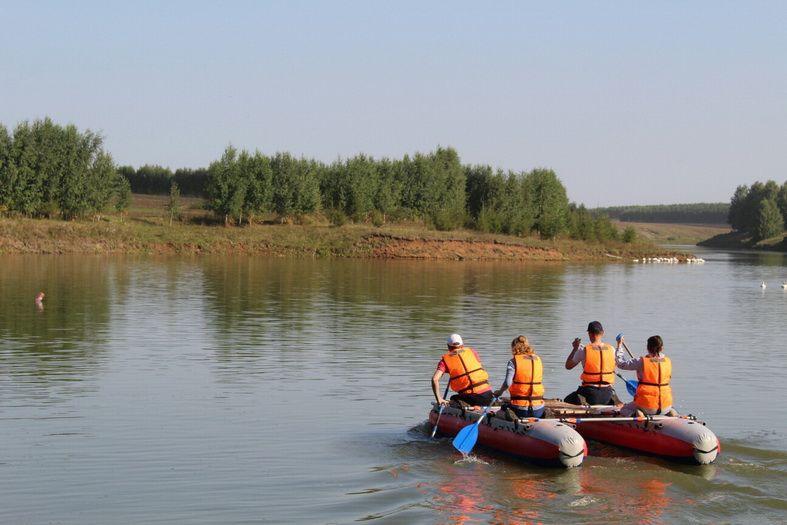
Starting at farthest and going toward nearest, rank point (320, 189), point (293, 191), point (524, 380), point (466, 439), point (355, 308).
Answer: point (320, 189) < point (293, 191) < point (355, 308) < point (524, 380) < point (466, 439)

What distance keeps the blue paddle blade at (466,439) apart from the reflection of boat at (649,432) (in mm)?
1855

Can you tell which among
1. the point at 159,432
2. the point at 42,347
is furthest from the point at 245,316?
the point at 159,432

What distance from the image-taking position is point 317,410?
84.1 feet

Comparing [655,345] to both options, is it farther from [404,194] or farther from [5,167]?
[404,194]

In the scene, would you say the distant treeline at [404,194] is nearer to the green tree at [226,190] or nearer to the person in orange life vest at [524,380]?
the green tree at [226,190]

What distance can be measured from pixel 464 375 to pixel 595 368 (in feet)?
9.04

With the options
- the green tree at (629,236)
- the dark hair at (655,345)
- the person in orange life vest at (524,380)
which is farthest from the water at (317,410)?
the green tree at (629,236)

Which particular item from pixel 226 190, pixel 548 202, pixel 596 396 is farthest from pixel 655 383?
pixel 548 202

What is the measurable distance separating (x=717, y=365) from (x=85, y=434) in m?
21.6

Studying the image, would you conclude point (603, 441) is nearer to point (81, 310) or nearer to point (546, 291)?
point (81, 310)

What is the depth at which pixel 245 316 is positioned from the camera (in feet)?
153

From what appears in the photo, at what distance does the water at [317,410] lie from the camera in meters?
17.4

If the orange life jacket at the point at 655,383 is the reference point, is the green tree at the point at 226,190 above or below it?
above

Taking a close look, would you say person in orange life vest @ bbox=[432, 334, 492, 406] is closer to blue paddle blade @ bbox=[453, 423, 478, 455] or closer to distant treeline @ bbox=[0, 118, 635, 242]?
blue paddle blade @ bbox=[453, 423, 478, 455]
